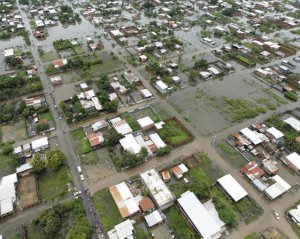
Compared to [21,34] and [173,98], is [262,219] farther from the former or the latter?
[21,34]

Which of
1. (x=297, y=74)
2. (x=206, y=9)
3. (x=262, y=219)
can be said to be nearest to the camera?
(x=262, y=219)

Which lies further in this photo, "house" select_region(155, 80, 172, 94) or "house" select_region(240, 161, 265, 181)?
"house" select_region(155, 80, 172, 94)

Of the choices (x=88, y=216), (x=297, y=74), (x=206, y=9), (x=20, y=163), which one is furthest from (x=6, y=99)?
(x=206, y=9)

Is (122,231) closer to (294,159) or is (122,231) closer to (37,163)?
(37,163)

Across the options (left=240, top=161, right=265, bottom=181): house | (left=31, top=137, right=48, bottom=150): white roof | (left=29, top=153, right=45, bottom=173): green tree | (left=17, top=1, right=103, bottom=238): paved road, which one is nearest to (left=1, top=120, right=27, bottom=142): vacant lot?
(left=31, top=137, right=48, bottom=150): white roof

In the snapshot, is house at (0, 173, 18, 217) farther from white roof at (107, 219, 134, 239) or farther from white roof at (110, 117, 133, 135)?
white roof at (110, 117, 133, 135)

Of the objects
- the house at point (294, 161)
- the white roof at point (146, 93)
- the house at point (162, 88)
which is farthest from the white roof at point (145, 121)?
the house at point (294, 161)

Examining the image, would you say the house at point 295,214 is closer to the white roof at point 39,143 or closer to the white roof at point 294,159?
the white roof at point 294,159
